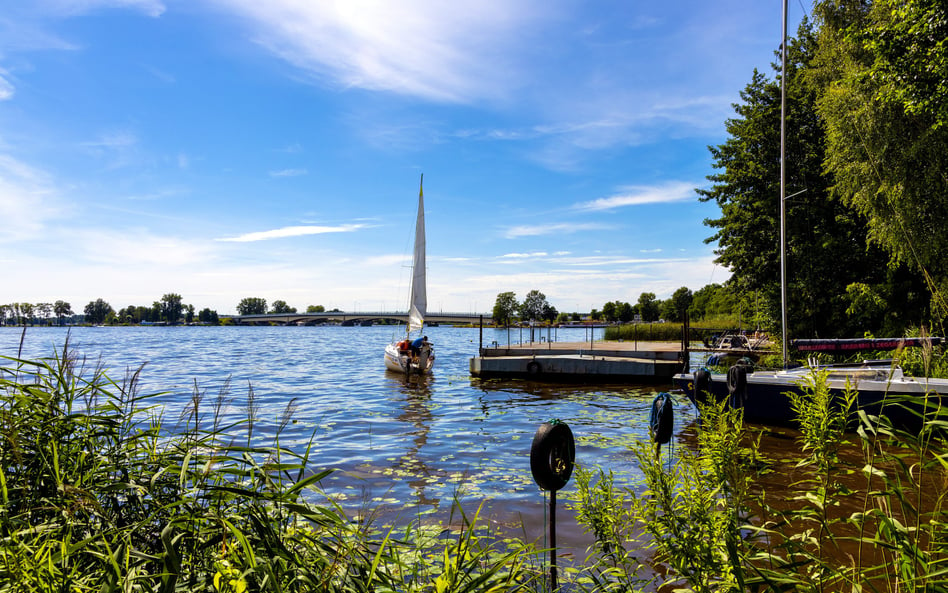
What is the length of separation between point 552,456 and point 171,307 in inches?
7614

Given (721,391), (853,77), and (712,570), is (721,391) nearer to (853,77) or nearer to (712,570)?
(712,570)

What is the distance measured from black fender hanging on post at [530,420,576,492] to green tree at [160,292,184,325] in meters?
192

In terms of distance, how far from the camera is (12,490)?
312 cm

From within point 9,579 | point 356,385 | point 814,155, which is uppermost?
point 814,155

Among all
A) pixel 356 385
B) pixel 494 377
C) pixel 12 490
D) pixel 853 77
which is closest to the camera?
pixel 12 490

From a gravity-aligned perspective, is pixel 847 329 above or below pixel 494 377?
above

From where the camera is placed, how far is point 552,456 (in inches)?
177

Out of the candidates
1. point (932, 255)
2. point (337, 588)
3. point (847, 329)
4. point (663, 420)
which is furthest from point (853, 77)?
point (337, 588)

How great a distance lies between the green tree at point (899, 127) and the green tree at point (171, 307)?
613 feet

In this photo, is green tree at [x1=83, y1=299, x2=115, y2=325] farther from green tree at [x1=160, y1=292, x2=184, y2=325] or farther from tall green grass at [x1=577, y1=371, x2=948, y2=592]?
tall green grass at [x1=577, y1=371, x2=948, y2=592]

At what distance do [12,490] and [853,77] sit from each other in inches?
937

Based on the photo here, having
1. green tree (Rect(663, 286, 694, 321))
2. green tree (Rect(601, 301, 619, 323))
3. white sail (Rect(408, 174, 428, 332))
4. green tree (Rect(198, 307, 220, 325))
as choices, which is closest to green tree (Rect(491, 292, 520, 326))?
green tree (Rect(601, 301, 619, 323))

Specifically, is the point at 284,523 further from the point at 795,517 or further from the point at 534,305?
the point at 534,305

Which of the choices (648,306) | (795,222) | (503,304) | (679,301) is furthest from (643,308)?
(795,222)
